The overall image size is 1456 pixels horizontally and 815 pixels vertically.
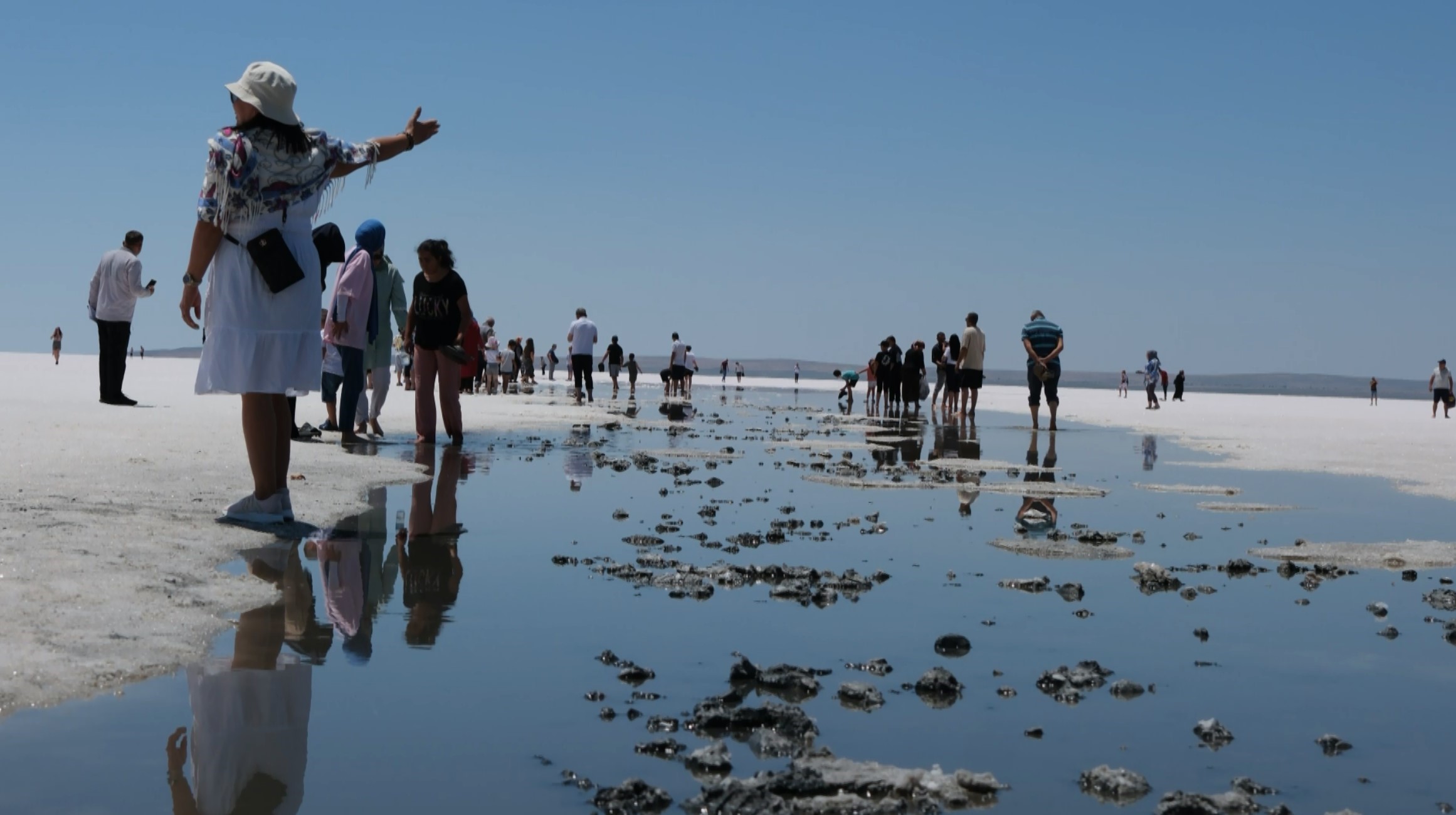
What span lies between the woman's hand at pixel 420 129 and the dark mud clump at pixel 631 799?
586 centimetres

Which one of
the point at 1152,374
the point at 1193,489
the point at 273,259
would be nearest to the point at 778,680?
the point at 273,259

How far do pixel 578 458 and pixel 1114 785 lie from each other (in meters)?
10.5

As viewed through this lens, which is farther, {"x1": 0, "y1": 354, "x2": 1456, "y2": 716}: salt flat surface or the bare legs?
the bare legs

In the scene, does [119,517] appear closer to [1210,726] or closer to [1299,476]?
[1210,726]

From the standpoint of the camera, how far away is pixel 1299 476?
1373 cm

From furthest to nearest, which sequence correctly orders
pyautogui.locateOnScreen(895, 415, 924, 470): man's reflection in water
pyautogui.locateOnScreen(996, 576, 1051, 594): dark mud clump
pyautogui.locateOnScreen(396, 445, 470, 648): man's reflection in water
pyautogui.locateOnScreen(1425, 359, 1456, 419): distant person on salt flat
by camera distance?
pyautogui.locateOnScreen(1425, 359, 1456, 419): distant person on salt flat → pyautogui.locateOnScreen(895, 415, 924, 470): man's reflection in water → pyautogui.locateOnScreen(996, 576, 1051, 594): dark mud clump → pyautogui.locateOnScreen(396, 445, 470, 648): man's reflection in water

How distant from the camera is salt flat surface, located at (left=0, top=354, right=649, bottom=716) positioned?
169 inches

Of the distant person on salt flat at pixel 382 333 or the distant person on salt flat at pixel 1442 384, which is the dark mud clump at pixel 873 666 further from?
the distant person on salt flat at pixel 1442 384

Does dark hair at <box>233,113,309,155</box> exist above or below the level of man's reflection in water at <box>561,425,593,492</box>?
above

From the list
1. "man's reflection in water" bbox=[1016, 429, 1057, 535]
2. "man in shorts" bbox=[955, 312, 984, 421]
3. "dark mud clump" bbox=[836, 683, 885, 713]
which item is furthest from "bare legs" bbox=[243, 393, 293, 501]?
"man in shorts" bbox=[955, 312, 984, 421]

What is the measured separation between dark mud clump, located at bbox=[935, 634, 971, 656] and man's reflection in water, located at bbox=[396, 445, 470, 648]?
181 centimetres

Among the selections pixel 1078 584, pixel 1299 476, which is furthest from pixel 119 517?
pixel 1299 476

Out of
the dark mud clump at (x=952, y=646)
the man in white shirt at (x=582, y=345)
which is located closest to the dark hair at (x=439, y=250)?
the dark mud clump at (x=952, y=646)

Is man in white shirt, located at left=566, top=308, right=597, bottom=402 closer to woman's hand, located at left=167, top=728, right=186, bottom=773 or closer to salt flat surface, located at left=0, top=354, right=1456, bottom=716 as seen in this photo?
salt flat surface, located at left=0, top=354, right=1456, bottom=716
